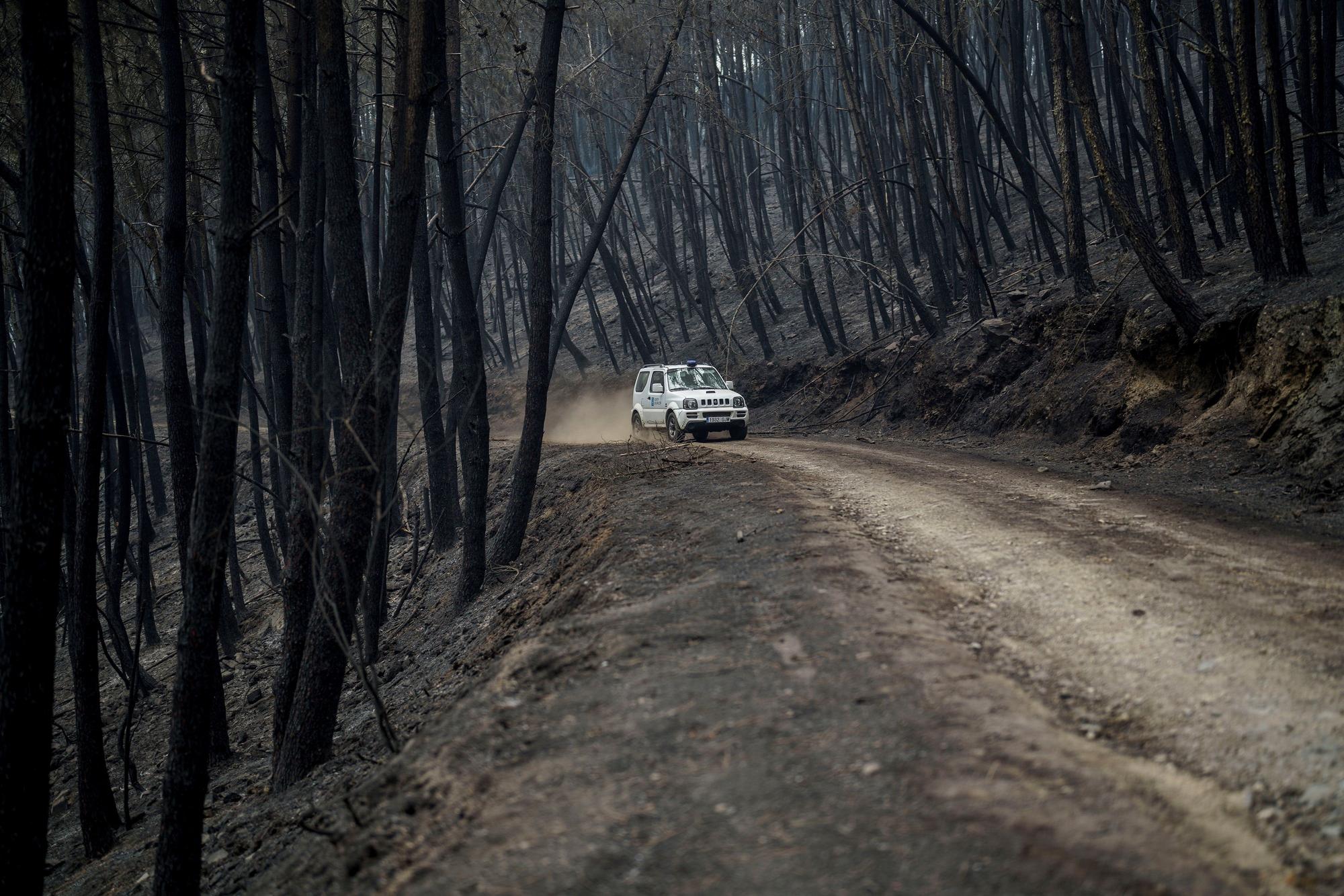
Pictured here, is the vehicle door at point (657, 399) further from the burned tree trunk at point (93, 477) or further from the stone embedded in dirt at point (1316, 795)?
the stone embedded in dirt at point (1316, 795)

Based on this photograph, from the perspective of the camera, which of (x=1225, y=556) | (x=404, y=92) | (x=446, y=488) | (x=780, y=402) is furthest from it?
(x=780, y=402)

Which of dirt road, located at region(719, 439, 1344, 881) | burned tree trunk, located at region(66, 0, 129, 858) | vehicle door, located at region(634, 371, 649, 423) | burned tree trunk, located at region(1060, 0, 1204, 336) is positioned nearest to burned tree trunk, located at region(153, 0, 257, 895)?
burned tree trunk, located at region(66, 0, 129, 858)

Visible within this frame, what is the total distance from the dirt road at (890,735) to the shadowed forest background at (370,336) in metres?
1.09

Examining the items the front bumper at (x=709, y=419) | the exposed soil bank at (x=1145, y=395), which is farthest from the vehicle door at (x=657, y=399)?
the exposed soil bank at (x=1145, y=395)

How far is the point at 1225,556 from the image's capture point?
677 centimetres

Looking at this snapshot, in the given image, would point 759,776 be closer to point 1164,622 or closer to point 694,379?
point 1164,622

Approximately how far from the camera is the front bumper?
776 inches

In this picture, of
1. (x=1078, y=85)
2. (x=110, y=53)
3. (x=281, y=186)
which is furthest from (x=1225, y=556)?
(x=110, y=53)

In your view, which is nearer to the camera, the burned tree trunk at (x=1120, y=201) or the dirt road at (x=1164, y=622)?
the dirt road at (x=1164, y=622)

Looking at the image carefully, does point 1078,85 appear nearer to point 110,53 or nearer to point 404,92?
point 404,92

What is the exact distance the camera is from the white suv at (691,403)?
19797 mm

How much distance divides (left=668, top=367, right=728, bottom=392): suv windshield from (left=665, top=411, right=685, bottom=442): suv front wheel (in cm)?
61

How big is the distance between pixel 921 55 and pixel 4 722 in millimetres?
22430

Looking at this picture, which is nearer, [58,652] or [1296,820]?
[1296,820]
